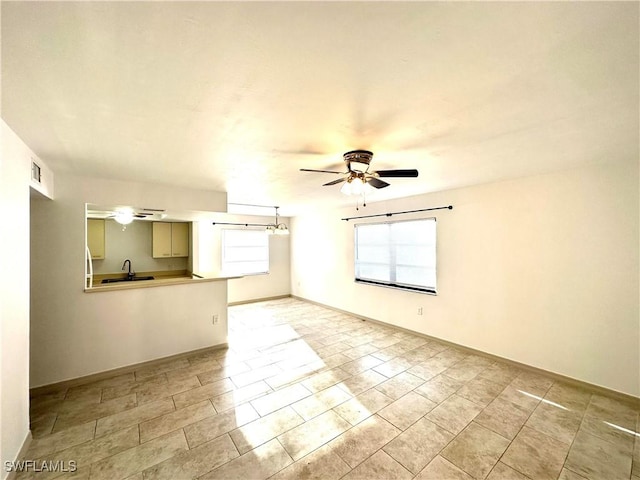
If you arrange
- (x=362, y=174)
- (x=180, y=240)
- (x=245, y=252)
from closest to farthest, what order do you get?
(x=362, y=174) < (x=180, y=240) < (x=245, y=252)

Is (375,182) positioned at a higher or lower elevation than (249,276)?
higher

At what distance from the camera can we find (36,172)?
2400 millimetres

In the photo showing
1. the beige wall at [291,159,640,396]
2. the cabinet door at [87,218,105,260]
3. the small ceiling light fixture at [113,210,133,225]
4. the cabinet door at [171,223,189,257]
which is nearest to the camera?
the beige wall at [291,159,640,396]

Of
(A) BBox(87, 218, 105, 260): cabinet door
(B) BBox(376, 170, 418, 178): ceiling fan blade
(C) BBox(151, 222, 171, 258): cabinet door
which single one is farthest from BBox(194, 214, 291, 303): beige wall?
(B) BBox(376, 170, 418, 178): ceiling fan blade

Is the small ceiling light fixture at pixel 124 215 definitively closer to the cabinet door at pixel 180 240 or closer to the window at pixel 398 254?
the cabinet door at pixel 180 240

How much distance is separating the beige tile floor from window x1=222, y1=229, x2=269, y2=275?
333 centimetres

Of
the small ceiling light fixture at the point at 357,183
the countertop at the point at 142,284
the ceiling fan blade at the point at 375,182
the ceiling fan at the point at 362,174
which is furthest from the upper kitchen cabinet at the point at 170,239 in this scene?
the ceiling fan blade at the point at 375,182

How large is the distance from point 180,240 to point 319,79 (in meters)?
5.24

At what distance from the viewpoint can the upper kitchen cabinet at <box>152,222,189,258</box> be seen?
5.25 metres

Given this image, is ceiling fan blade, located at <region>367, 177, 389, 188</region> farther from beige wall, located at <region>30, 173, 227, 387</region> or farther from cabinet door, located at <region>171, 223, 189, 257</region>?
cabinet door, located at <region>171, 223, 189, 257</region>

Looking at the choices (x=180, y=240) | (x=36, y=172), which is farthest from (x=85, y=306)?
(x=180, y=240)

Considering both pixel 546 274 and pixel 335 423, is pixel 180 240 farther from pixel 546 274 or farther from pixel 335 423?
pixel 546 274

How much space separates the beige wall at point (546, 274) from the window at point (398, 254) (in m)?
0.22

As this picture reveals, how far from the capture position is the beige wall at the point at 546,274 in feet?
8.94
